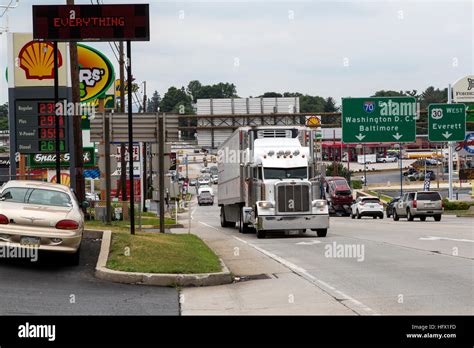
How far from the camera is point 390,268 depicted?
57.5 feet

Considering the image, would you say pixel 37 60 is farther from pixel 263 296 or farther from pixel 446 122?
pixel 263 296

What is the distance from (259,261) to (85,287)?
6.39m

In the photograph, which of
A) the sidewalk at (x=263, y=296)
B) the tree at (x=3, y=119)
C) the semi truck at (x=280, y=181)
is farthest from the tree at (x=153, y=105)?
the sidewalk at (x=263, y=296)

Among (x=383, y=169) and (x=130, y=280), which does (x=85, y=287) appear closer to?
(x=130, y=280)

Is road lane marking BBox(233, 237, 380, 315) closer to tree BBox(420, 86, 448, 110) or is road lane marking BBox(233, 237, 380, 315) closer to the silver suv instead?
the silver suv

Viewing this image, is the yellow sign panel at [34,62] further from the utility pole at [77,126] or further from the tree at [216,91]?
the tree at [216,91]

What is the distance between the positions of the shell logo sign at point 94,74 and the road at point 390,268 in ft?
66.6

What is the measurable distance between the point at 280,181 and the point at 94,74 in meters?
19.2

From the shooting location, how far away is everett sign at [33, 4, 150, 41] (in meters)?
20.8

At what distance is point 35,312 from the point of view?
1167 cm

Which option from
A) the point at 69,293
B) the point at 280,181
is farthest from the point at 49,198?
the point at 280,181

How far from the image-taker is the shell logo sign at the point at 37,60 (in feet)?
144

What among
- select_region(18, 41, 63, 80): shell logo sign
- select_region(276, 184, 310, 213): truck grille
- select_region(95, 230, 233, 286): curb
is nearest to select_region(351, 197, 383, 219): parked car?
select_region(18, 41, 63, 80): shell logo sign

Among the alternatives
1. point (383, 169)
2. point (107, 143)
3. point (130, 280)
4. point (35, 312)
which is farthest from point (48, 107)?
point (383, 169)
